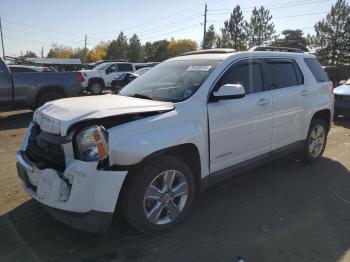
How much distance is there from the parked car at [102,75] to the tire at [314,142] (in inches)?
631

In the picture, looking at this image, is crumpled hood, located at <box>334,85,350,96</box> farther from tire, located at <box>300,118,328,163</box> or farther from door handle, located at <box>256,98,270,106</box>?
door handle, located at <box>256,98,270,106</box>

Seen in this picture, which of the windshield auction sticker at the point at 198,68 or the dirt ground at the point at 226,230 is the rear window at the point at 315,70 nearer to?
the dirt ground at the point at 226,230

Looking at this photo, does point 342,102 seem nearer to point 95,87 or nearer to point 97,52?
point 95,87

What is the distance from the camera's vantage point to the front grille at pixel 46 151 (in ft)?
11.5

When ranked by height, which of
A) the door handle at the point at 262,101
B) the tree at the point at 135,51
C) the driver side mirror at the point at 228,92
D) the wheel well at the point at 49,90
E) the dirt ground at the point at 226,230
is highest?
the tree at the point at 135,51

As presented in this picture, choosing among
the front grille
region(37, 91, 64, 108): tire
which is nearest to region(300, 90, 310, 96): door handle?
the front grille

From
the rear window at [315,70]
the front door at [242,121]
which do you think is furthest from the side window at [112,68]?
the front door at [242,121]

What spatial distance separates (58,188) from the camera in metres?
3.26

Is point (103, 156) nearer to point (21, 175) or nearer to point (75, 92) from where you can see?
point (21, 175)

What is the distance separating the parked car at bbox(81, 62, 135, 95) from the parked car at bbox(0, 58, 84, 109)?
30.0 ft

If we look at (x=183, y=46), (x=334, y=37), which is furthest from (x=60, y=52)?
(x=334, y=37)

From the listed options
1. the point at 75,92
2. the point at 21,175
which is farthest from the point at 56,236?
the point at 75,92

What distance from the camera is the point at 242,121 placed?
14.8 feet

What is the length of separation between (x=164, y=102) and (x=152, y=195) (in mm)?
1002
